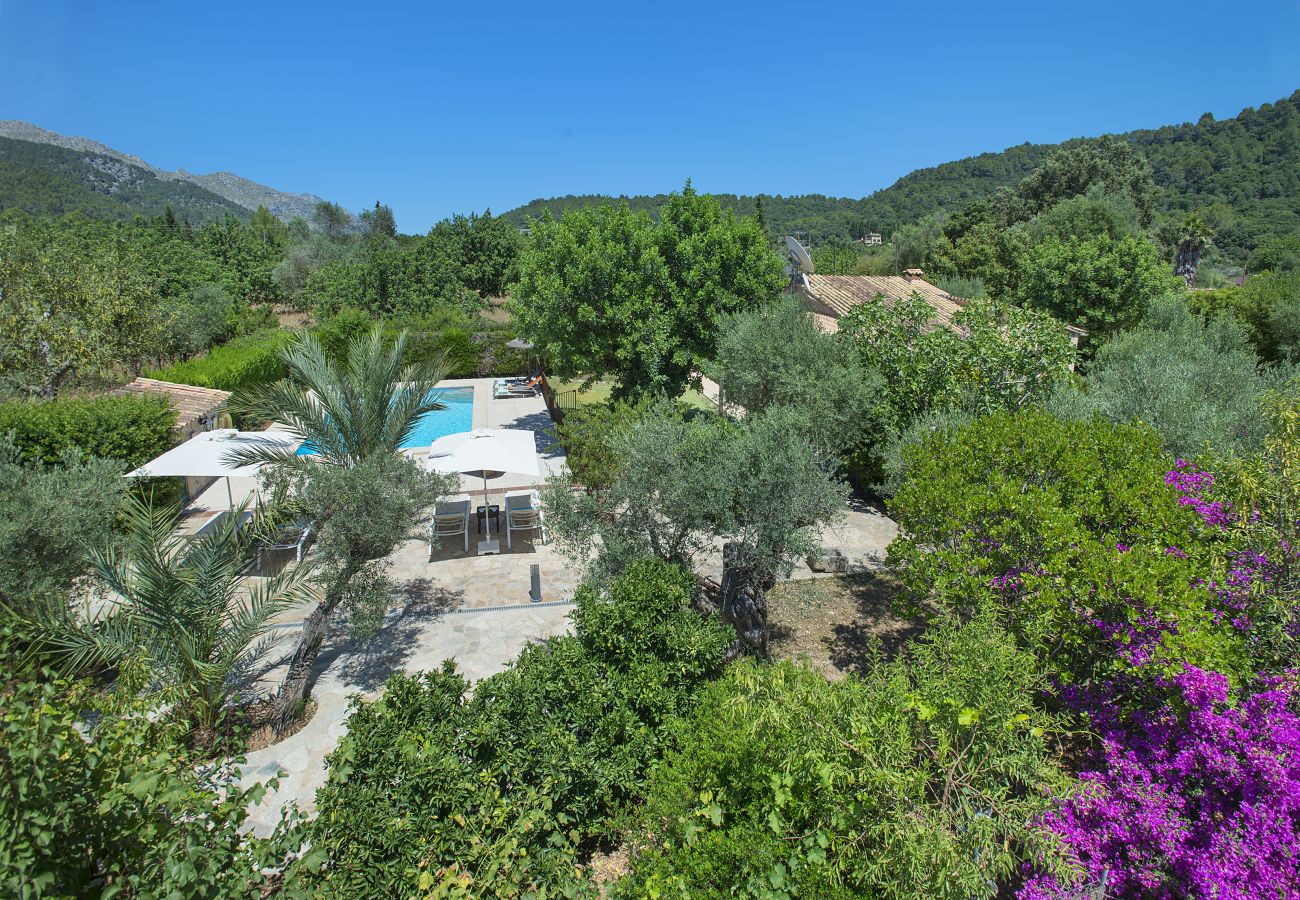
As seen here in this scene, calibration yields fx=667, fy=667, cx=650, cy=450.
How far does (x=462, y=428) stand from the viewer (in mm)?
25938

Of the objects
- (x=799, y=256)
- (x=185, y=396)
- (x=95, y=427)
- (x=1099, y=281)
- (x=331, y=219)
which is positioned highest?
(x=331, y=219)

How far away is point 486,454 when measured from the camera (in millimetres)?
13812

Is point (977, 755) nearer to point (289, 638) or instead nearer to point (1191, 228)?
point (289, 638)

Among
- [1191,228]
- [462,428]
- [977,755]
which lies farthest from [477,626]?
[1191,228]

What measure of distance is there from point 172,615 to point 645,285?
15335 millimetres

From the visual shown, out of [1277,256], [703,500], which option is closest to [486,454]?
[703,500]

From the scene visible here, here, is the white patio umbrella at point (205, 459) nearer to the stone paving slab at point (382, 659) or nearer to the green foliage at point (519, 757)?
the stone paving slab at point (382, 659)

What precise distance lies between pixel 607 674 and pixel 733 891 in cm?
283

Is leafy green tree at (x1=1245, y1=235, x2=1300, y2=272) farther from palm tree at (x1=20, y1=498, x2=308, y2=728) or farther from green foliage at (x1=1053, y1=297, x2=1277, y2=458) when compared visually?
palm tree at (x1=20, y1=498, x2=308, y2=728)

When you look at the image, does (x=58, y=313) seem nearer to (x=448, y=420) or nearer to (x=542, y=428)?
(x=448, y=420)

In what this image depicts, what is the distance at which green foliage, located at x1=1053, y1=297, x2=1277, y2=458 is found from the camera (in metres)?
10.6

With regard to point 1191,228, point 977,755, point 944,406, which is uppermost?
point 1191,228

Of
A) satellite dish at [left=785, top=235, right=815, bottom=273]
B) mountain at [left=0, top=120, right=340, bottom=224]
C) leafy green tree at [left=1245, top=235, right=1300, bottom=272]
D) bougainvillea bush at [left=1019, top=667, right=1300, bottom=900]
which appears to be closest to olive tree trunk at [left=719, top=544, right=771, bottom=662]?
bougainvillea bush at [left=1019, top=667, right=1300, bottom=900]

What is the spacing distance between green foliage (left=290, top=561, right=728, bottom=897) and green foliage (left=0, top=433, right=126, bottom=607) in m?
4.67
